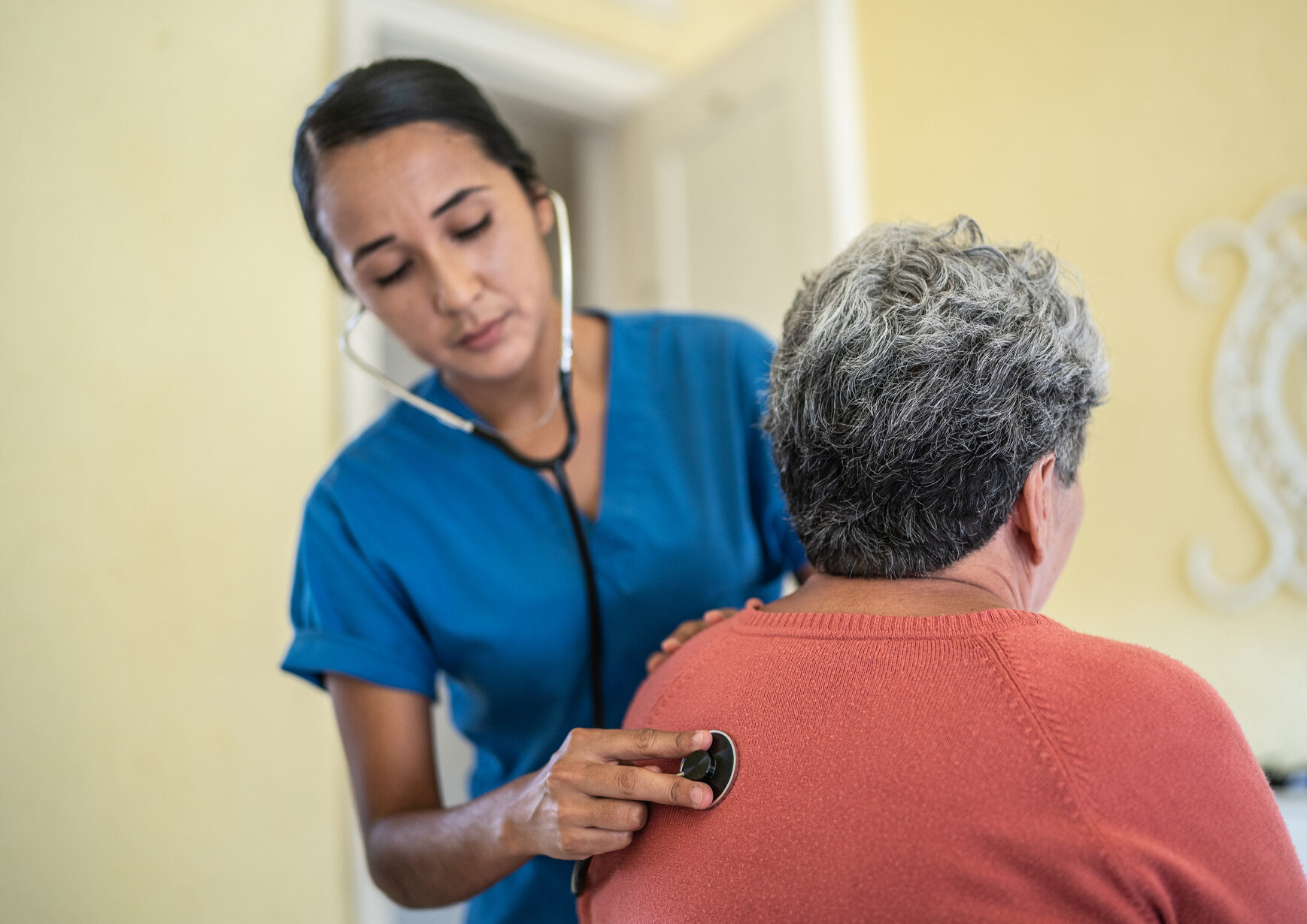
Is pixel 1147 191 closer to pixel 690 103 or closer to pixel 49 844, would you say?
pixel 690 103

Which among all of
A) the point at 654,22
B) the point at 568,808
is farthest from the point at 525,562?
the point at 654,22

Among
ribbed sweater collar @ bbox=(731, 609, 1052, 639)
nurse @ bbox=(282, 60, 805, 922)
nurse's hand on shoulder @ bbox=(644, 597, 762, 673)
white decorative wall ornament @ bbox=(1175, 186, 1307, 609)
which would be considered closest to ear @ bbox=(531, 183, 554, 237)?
nurse @ bbox=(282, 60, 805, 922)

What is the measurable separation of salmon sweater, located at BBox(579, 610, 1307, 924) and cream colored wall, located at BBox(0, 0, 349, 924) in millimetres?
1459

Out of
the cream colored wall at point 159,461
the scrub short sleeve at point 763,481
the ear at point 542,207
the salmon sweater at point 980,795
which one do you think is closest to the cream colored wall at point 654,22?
the cream colored wall at point 159,461

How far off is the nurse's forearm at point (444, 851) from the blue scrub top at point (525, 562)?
16 cm

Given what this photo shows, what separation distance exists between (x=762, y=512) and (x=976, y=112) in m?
1.46

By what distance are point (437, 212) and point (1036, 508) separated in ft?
2.12

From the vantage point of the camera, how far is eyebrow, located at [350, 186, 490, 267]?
3.25 feet

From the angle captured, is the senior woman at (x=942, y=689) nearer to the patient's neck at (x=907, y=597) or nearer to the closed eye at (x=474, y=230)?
the patient's neck at (x=907, y=597)

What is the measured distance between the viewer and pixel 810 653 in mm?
676

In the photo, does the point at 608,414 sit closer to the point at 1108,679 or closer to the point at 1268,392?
the point at 1108,679

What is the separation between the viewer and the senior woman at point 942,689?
56 cm

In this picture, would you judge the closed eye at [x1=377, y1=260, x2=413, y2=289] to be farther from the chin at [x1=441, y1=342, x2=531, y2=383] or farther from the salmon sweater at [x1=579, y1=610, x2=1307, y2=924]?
the salmon sweater at [x1=579, y1=610, x2=1307, y2=924]

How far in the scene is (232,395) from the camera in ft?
6.36
